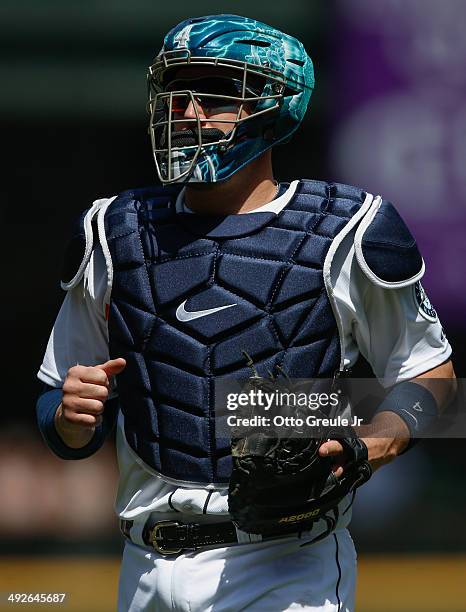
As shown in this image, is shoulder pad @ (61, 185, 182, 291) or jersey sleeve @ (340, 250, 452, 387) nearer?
jersey sleeve @ (340, 250, 452, 387)

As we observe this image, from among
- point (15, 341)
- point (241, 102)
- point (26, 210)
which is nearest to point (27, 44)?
point (26, 210)

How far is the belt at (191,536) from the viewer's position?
2.56m

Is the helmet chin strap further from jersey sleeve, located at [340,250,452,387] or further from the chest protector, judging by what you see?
jersey sleeve, located at [340,250,452,387]

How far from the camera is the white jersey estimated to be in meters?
2.60

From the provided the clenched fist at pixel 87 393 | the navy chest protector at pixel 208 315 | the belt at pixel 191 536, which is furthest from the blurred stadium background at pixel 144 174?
the clenched fist at pixel 87 393

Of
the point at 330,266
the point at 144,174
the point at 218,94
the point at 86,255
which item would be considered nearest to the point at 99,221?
the point at 86,255

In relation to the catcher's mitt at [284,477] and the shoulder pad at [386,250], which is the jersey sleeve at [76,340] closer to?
the catcher's mitt at [284,477]

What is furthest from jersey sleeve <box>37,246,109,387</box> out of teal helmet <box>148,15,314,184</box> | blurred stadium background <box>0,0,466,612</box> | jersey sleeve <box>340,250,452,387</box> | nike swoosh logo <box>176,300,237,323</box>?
blurred stadium background <box>0,0,466,612</box>

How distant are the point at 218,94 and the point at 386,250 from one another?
1.64 ft

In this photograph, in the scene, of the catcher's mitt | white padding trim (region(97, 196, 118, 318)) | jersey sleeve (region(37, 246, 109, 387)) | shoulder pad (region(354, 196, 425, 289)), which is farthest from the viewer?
jersey sleeve (region(37, 246, 109, 387))

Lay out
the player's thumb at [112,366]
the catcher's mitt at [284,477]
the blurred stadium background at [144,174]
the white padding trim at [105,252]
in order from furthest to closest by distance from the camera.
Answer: the blurred stadium background at [144,174] → the white padding trim at [105,252] → the player's thumb at [112,366] → the catcher's mitt at [284,477]

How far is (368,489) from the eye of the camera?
4945 millimetres

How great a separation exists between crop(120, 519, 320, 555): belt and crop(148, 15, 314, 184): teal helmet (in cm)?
72

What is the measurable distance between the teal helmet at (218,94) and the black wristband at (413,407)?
0.60 metres
